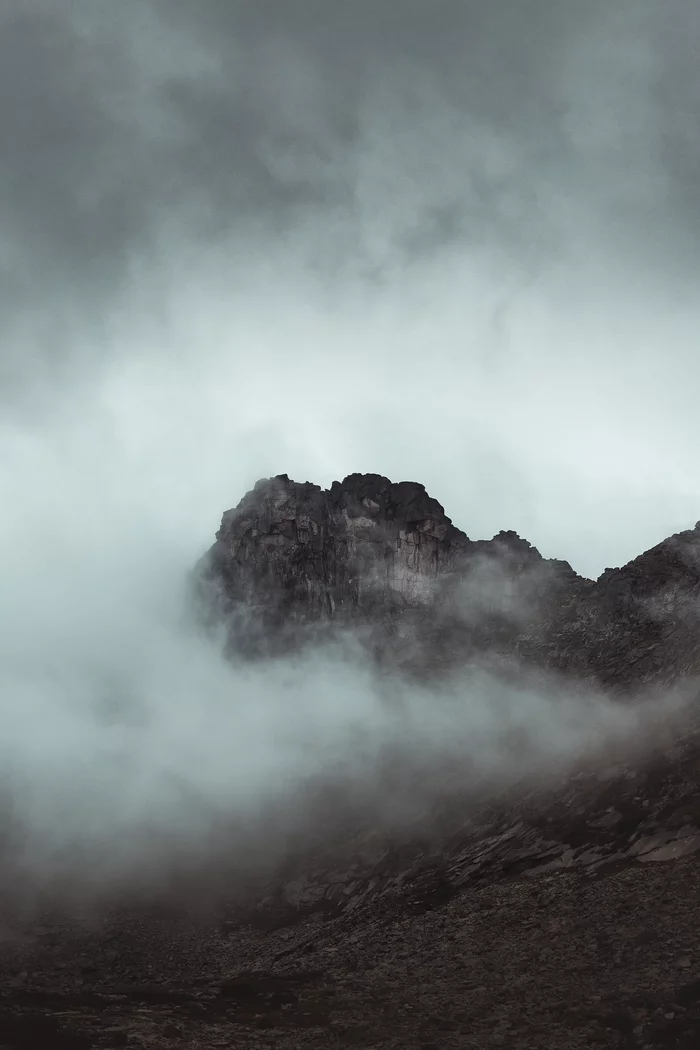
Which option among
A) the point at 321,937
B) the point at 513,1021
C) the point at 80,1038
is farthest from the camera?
the point at 321,937

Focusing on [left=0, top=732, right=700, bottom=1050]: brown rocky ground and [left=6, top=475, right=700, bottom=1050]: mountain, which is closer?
[left=0, top=732, right=700, bottom=1050]: brown rocky ground

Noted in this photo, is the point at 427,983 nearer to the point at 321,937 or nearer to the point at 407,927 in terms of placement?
the point at 407,927

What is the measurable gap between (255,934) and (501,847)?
1771 inches

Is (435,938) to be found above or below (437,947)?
above

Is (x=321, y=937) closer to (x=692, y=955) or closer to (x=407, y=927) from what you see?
(x=407, y=927)

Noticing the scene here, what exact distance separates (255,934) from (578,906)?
63834 mm

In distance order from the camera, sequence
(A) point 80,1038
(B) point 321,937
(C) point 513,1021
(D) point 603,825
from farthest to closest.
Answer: (D) point 603,825, (B) point 321,937, (A) point 80,1038, (C) point 513,1021

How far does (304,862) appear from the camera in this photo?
19288cm

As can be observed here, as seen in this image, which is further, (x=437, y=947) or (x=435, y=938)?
(x=435, y=938)

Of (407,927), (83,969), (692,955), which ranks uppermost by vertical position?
(83,969)

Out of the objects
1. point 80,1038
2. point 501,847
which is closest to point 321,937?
point 501,847

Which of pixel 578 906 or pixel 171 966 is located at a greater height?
pixel 171 966

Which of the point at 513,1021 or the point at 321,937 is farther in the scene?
the point at 321,937

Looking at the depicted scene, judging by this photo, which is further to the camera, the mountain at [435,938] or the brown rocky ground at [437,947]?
the mountain at [435,938]
